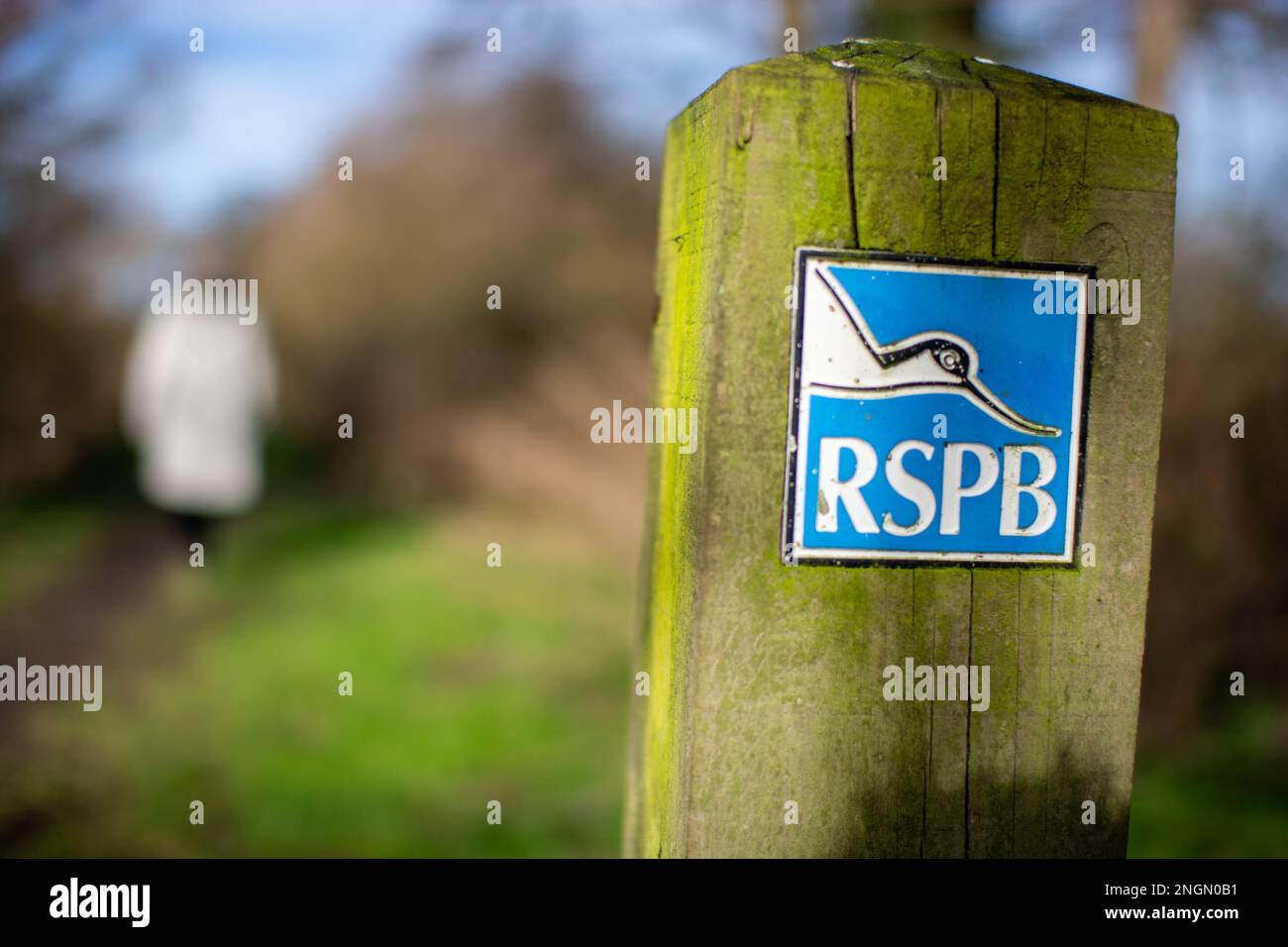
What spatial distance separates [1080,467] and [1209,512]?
4361 mm

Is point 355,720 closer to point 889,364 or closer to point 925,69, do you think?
point 889,364

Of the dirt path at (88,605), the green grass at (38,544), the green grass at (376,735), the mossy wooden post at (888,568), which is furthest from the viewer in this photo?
the green grass at (38,544)

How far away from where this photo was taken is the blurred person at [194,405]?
7125 millimetres

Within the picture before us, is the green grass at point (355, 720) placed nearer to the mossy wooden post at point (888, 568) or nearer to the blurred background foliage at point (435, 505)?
the blurred background foliage at point (435, 505)

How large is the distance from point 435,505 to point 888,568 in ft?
→ 33.2

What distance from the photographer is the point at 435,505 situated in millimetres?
11297

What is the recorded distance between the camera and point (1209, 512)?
5297mm

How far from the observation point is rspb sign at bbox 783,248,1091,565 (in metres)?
1.47

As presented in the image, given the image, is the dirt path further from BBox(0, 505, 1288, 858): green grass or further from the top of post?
the top of post

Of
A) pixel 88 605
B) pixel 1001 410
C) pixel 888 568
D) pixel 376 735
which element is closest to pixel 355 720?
pixel 376 735

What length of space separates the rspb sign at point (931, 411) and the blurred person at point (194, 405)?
253 inches

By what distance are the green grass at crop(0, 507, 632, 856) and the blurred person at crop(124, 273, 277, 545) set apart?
867 mm

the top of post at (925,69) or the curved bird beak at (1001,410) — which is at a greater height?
the top of post at (925,69)

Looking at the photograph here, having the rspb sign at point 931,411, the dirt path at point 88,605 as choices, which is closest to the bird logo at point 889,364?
the rspb sign at point 931,411
